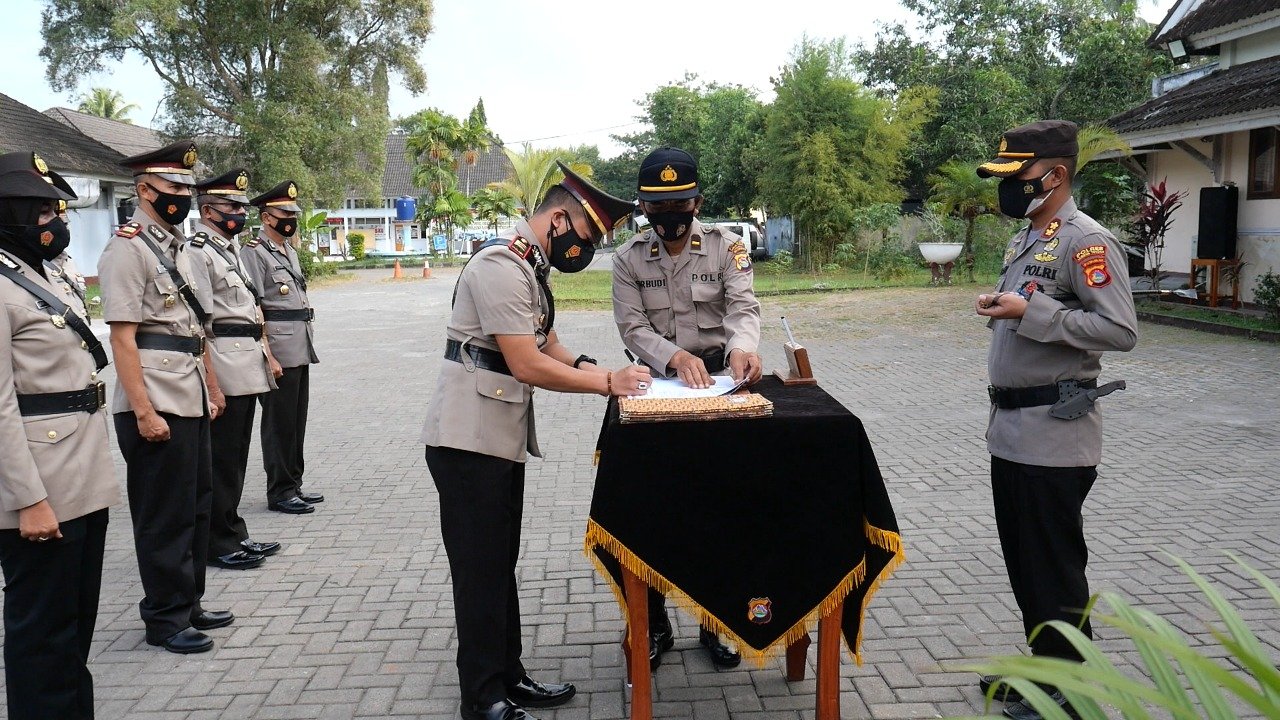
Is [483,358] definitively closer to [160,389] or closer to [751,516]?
[751,516]

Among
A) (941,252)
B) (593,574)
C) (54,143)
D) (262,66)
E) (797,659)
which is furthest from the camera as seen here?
(262,66)

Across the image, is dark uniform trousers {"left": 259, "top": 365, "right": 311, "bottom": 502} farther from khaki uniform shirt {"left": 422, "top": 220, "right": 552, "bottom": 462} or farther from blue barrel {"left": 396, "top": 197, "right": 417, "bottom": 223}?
blue barrel {"left": 396, "top": 197, "right": 417, "bottom": 223}

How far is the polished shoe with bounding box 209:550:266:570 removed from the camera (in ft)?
17.1

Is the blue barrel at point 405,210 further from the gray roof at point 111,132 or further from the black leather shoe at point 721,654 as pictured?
the black leather shoe at point 721,654

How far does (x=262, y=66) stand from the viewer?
30.6m

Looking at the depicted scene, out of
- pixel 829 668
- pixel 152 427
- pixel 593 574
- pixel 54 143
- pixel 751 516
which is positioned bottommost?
pixel 593 574

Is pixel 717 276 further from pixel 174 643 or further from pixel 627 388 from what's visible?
pixel 174 643

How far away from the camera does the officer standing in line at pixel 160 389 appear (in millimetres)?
4039

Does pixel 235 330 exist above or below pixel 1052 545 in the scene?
above

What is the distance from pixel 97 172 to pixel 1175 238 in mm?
25791

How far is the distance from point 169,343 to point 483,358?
1803 mm

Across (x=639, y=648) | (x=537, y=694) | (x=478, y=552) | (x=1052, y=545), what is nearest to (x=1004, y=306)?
(x=1052, y=545)

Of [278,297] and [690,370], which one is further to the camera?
[278,297]

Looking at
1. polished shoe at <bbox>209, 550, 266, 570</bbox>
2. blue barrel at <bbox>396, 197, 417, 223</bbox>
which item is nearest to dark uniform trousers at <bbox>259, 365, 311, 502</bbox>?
polished shoe at <bbox>209, 550, 266, 570</bbox>
